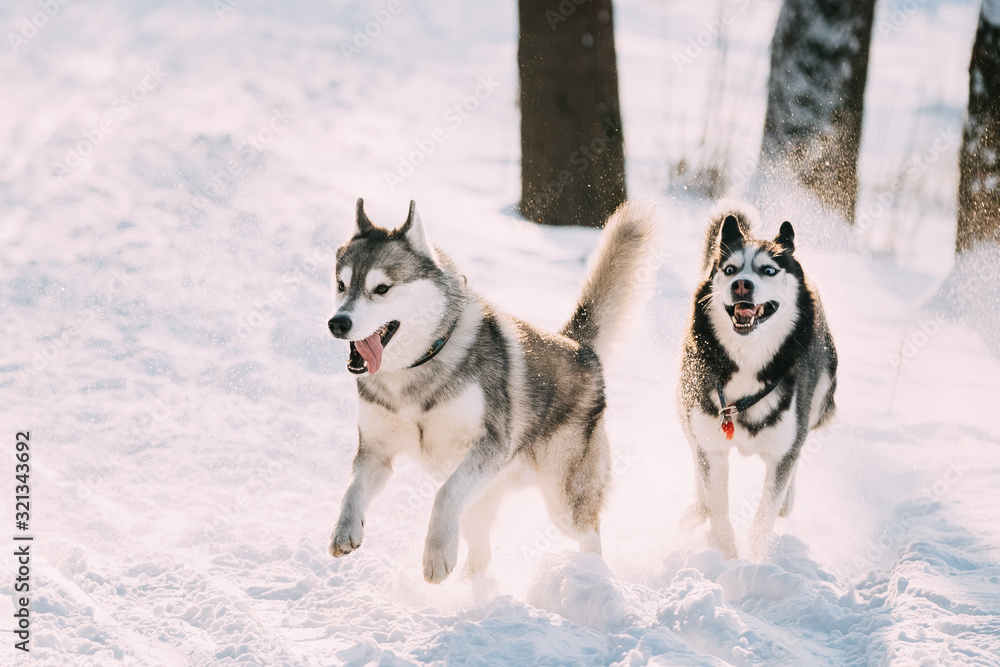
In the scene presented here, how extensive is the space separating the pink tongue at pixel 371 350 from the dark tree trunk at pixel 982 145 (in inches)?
254

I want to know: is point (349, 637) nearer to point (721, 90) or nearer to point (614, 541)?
point (614, 541)

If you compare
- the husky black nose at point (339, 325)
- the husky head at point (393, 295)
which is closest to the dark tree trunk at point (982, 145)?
the husky head at point (393, 295)

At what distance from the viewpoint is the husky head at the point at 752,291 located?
12.4 ft

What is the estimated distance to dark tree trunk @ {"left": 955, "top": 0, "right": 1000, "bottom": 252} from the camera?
7.32 meters

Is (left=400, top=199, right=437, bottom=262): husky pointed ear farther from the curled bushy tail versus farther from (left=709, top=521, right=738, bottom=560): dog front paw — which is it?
(left=709, top=521, right=738, bottom=560): dog front paw

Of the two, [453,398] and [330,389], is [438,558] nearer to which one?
[453,398]

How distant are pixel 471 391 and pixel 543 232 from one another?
16.3 feet

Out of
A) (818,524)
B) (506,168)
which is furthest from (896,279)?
(818,524)

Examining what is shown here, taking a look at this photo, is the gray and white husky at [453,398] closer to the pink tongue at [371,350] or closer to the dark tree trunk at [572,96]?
the pink tongue at [371,350]

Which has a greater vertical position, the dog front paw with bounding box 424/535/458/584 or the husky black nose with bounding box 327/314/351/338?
the husky black nose with bounding box 327/314/351/338

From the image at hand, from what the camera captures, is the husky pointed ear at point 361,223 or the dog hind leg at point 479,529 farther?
the dog hind leg at point 479,529

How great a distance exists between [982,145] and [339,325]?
21.9 ft

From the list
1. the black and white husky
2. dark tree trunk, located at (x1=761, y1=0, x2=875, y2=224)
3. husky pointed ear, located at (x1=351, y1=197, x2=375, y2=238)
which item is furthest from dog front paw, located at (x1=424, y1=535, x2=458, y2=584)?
Answer: dark tree trunk, located at (x1=761, y1=0, x2=875, y2=224)

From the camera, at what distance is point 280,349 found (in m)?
5.93
